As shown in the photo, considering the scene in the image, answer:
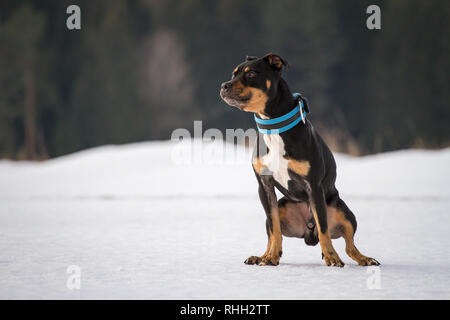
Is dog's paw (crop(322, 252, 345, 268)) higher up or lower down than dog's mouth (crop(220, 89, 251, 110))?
lower down

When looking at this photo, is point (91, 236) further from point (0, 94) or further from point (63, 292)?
point (0, 94)

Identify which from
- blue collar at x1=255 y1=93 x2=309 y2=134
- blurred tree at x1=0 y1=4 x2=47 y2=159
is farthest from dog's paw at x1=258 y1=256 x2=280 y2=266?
blurred tree at x1=0 y1=4 x2=47 y2=159

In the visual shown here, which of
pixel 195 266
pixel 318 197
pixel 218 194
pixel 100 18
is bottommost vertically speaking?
pixel 218 194

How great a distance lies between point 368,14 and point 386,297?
64.0 feet

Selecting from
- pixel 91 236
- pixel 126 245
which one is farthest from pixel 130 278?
pixel 91 236

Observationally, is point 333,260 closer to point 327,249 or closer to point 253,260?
point 327,249

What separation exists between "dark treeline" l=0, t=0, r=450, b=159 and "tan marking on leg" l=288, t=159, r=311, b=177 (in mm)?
14248

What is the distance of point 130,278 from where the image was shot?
11.2 ft

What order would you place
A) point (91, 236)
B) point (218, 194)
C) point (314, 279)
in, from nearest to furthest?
point (314, 279)
point (91, 236)
point (218, 194)

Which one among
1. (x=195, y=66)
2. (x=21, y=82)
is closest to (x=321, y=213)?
(x=21, y=82)

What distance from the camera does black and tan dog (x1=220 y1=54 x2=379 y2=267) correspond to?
3549 millimetres

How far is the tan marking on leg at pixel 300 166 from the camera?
11.6 feet

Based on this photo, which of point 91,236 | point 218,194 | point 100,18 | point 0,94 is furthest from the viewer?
point 100,18

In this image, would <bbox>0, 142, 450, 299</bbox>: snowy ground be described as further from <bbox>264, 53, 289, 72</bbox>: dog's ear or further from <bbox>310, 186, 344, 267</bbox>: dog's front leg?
<bbox>264, 53, 289, 72</bbox>: dog's ear
